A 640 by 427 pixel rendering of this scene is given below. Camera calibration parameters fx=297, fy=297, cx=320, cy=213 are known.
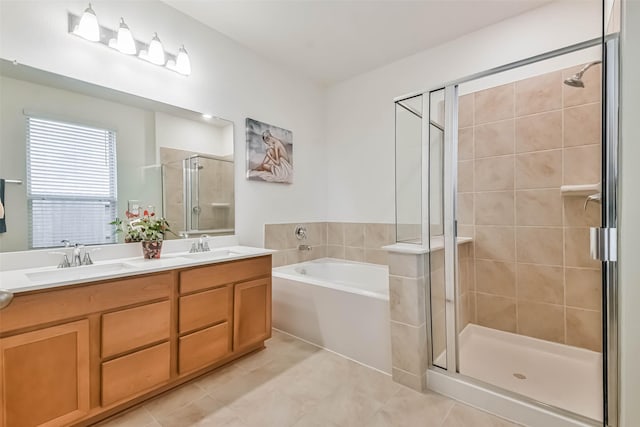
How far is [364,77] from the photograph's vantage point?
335 cm

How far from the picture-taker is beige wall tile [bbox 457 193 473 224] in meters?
2.70

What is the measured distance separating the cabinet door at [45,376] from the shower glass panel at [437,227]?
75.8 inches

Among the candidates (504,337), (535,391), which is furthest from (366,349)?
(504,337)

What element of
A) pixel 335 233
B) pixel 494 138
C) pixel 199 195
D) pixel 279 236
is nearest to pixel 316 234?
pixel 335 233

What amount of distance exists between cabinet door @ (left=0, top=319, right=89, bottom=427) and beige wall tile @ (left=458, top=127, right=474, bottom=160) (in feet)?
9.75

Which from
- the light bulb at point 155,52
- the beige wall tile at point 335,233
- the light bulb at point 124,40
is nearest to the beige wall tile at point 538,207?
the beige wall tile at point 335,233

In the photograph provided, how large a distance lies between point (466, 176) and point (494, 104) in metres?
0.64

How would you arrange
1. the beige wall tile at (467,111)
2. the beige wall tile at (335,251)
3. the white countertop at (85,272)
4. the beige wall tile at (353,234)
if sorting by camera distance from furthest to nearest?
the beige wall tile at (335,251) → the beige wall tile at (353,234) → the beige wall tile at (467,111) → the white countertop at (85,272)

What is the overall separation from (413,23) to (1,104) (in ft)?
9.29

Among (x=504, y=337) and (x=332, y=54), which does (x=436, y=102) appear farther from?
(x=504, y=337)

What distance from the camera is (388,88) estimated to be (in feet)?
10.4

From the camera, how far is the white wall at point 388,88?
2240 millimetres

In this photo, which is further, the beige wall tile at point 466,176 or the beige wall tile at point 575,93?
the beige wall tile at point 466,176

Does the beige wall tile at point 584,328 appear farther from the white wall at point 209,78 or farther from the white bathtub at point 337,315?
the white wall at point 209,78
